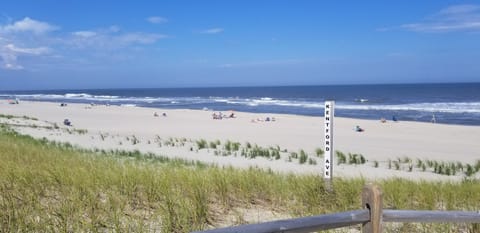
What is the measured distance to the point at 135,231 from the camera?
4484mm

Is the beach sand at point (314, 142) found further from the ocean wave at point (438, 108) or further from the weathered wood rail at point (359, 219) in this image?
the ocean wave at point (438, 108)

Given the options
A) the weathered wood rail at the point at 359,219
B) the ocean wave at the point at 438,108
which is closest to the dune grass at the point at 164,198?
the weathered wood rail at the point at 359,219

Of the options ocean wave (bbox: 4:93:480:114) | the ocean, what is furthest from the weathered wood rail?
ocean wave (bbox: 4:93:480:114)

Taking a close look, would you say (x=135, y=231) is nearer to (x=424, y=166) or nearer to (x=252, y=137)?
(x=424, y=166)

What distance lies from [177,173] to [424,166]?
8478 millimetres

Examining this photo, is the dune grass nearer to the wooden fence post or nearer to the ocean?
the wooden fence post

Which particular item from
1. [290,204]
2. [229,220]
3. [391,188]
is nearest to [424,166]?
[391,188]

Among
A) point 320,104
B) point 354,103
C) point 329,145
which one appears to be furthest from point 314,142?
point 354,103

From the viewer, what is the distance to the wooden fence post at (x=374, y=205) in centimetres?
324

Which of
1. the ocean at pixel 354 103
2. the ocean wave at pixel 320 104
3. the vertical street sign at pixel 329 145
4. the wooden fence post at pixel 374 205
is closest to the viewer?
the wooden fence post at pixel 374 205

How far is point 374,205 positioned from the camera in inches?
129

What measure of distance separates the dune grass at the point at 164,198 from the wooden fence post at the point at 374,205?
206 centimetres

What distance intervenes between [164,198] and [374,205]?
299cm

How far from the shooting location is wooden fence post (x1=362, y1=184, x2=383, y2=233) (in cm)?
324
